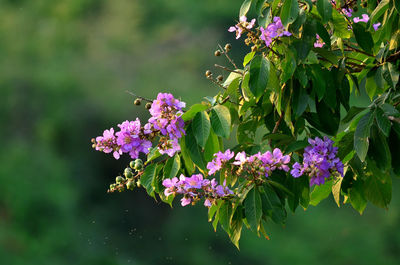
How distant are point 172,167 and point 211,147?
0.14 metres

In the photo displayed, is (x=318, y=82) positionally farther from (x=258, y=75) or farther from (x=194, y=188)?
(x=194, y=188)

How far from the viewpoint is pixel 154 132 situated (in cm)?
175

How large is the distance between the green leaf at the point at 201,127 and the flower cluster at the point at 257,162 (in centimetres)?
6

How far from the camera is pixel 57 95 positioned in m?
13.7

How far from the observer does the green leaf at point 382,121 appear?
5.58 ft

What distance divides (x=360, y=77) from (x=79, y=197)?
10569mm

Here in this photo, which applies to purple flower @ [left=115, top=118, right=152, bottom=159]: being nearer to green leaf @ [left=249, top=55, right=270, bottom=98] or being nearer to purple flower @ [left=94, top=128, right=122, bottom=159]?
purple flower @ [left=94, top=128, right=122, bottom=159]

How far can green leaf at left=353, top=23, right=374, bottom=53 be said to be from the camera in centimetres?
195

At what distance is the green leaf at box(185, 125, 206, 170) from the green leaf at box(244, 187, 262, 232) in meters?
0.16

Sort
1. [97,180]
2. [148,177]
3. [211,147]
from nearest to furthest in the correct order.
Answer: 1. [211,147]
2. [148,177]
3. [97,180]

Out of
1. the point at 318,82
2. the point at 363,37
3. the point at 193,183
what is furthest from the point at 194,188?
the point at 363,37

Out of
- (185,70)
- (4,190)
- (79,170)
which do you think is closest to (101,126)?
(79,170)

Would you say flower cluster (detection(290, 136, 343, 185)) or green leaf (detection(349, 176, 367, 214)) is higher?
flower cluster (detection(290, 136, 343, 185))

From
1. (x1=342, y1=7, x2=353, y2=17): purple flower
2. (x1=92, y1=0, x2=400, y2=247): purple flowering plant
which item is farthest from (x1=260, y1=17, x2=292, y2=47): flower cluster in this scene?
(x1=342, y1=7, x2=353, y2=17): purple flower
